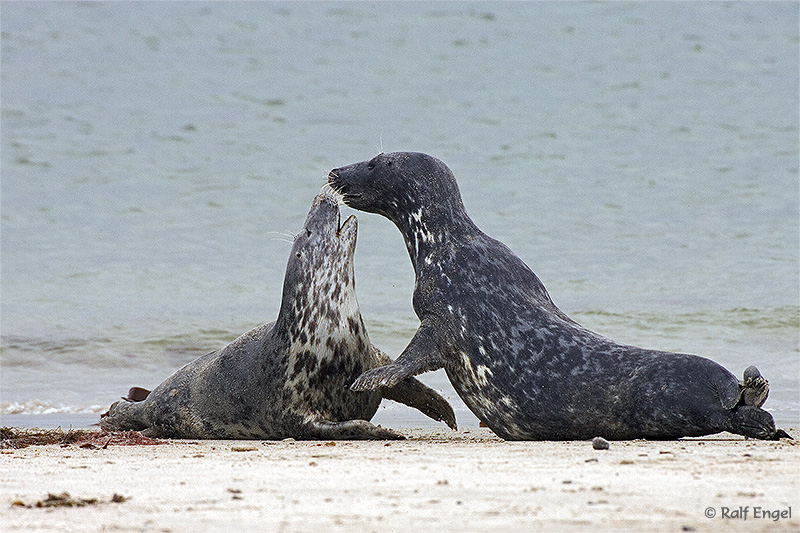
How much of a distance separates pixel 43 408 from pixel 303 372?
10.8ft

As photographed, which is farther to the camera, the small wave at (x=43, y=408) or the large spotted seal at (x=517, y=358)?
the small wave at (x=43, y=408)

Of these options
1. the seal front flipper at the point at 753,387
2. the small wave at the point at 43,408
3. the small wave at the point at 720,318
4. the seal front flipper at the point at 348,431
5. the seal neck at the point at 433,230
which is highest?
the seal neck at the point at 433,230

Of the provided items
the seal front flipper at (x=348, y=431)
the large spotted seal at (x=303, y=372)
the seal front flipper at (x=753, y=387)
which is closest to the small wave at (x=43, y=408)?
the large spotted seal at (x=303, y=372)

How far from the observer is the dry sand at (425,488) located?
2924 mm

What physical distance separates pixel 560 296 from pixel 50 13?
25.0m

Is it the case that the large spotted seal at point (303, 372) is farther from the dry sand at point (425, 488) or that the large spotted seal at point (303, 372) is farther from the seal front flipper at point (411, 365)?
the dry sand at point (425, 488)

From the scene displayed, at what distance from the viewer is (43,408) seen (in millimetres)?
8375

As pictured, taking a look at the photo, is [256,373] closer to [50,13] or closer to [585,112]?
[585,112]

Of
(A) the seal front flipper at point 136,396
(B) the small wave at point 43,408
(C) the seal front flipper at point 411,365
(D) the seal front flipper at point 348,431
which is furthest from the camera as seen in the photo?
(B) the small wave at point 43,408

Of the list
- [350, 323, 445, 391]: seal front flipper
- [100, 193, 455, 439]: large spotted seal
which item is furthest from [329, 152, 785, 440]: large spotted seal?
[100, 193, 455, 439]: large spotted seal

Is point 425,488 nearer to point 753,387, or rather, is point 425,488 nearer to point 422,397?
point 753,387

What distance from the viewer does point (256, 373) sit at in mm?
6199

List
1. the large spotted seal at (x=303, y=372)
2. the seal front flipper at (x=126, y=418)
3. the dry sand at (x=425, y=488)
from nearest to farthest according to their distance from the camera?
the dry sand at (x=425, y=488), the large spotted seal at (x=303, y=372), the seal front flipper at (x=126, y=418)

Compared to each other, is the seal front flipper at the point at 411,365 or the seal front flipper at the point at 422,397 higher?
the seal front flipper at the point at 411,365
